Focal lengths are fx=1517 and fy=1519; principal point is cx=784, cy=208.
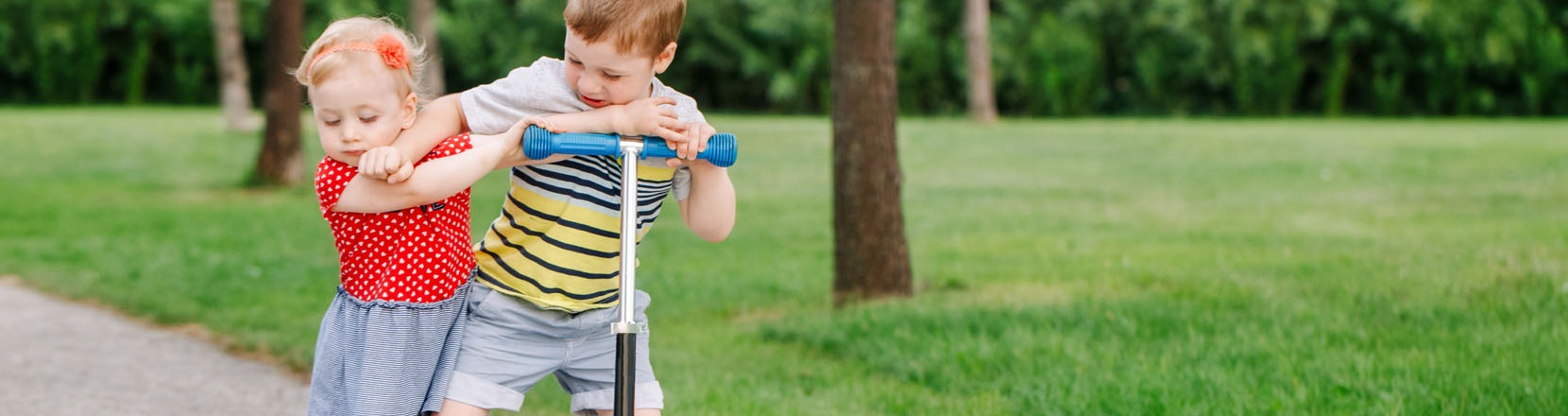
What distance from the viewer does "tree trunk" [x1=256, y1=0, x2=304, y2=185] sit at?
1208cm

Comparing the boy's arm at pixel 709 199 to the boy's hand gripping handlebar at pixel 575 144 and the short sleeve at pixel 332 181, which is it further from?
the short sleeve at pixel 332 181

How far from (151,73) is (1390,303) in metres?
35.3

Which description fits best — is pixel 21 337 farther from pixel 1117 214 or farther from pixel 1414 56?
pixel 1414 56

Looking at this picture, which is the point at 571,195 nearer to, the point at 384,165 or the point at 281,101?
the point at 384,165

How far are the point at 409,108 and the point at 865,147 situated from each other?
3.52 meters

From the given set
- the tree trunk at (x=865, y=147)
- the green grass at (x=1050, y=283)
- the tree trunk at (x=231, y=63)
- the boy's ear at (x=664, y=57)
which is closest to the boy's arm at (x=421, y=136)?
the boy's ear at (x=664, y=57)

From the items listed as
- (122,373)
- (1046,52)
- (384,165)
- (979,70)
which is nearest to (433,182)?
(384,165)

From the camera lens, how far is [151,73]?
36344mm

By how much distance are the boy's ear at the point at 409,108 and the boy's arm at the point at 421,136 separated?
0.01 meters

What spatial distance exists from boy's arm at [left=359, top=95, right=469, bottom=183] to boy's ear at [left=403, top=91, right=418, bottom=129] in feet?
0.04

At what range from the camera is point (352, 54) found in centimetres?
280

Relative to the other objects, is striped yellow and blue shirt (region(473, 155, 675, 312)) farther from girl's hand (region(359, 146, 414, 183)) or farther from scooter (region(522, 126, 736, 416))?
girl's hand (region(359, 146, 414, 183))

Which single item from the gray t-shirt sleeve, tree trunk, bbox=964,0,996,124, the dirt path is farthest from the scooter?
tree trunk, bbox=964,0,996,124

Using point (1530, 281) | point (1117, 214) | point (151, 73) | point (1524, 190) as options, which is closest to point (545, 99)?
point (1530, 281)
